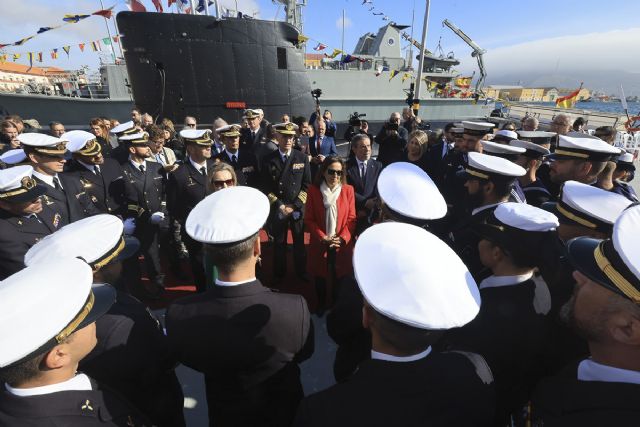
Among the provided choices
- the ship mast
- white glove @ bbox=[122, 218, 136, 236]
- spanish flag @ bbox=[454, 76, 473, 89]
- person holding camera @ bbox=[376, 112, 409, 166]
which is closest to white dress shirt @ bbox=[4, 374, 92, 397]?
white glove @ bbox=[122, 218, 136, 236]

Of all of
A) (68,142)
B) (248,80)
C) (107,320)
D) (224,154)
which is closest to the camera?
(107,320)

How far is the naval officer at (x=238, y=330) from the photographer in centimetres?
141

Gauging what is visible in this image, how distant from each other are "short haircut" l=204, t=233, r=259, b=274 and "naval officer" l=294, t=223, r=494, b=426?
0.63 metres

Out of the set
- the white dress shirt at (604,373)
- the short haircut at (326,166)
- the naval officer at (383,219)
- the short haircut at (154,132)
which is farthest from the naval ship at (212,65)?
the white dress shirt at (604,373)

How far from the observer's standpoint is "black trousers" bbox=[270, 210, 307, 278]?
13.5ft

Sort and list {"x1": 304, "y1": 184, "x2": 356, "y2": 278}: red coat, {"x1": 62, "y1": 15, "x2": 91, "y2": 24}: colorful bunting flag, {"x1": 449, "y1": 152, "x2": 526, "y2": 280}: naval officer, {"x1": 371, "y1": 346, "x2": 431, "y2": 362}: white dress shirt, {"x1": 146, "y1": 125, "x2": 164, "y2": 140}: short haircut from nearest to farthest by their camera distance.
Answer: {"x1": 371, "y1": 346, "x2": 431, "y2": 362}: white dress shirt < {"x1": 449, "y1": 152, "x2": 526, "y2": 280}: naval officer < {"x1": 304, "y1": 184, "x2": 356, "y2": 278}: red coat < {"x1": 146, "y1": 125, "x2": 164, "y2": 140}: short haircut < {"x1": 62, "y1": 15, "x2": 91, "y2": 24}: colorful bunting flag

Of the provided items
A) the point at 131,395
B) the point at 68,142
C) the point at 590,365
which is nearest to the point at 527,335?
the point at 590,365

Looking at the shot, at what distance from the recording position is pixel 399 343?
1.04 metres

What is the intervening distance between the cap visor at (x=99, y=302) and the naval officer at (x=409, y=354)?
0.81m

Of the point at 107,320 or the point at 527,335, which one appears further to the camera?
the point at 527,335

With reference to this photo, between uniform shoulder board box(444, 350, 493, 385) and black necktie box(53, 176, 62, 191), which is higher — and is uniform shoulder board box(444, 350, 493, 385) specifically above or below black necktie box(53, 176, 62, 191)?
below

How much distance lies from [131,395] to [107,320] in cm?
40

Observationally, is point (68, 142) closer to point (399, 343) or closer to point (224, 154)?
point (224, 154)

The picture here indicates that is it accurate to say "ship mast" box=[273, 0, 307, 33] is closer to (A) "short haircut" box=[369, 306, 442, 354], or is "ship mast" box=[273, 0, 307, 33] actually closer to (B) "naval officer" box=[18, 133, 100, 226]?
(B) "naval officer" box=[18, 133, 100, 226]
